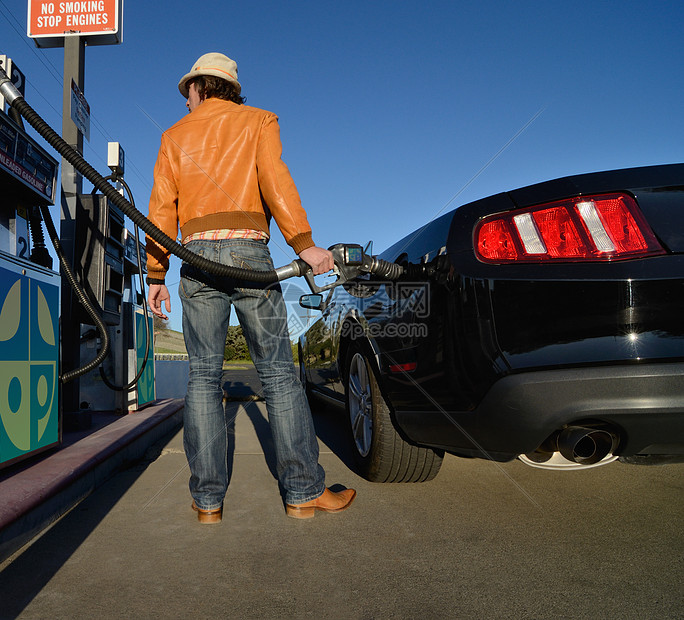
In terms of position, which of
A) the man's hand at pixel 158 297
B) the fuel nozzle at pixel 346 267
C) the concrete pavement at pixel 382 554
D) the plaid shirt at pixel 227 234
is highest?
the plaid shirt at pixel 227 234

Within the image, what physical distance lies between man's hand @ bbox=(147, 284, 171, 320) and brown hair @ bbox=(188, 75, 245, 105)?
942 mm

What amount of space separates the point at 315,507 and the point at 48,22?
505cm

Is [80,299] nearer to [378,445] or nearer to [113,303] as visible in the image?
[113,303]

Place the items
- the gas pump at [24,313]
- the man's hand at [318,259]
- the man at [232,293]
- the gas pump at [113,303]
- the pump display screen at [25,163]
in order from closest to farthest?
1. the man's hand at [318,259]
2. the man at [232,293]
3. the gas pump at [24,313]
4. the pump display screen at [25,163]
5. the gas pump at [113,303]

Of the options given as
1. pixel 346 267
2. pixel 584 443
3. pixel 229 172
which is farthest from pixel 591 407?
pixel 229 172

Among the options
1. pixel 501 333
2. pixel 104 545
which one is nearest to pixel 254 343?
pixel 104 545

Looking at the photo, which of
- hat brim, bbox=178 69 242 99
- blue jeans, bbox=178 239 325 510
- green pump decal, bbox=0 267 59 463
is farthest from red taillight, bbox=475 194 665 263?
green pump decal, bbox=0 267 59 463

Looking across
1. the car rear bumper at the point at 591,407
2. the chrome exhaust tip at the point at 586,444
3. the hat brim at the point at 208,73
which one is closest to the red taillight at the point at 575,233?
the car rear bumper at the point at 591,407

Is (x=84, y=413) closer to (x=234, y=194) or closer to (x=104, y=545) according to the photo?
(x=104, y=545)

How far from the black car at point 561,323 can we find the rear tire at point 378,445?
0.47 meters

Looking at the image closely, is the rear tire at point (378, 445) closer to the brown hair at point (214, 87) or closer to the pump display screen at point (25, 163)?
the brown hair at point (214, 87)

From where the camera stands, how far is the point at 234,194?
2.29 metres

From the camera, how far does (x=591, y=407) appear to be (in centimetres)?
155

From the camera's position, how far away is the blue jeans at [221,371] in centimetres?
226
